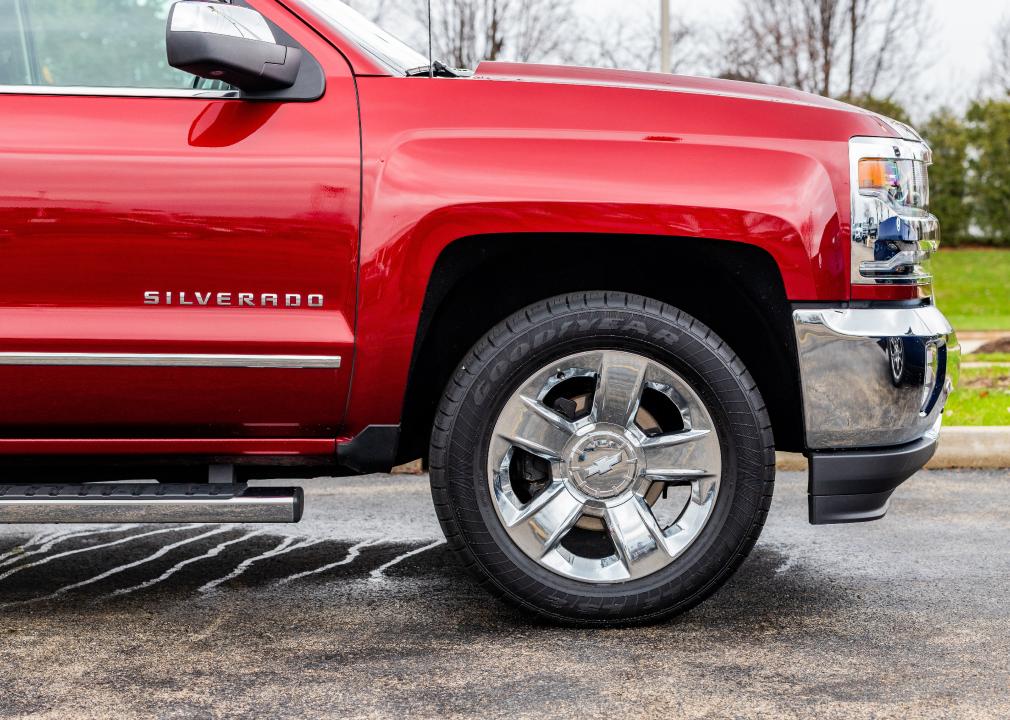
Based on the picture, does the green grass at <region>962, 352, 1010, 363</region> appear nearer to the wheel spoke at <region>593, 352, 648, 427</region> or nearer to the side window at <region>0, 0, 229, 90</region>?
the wheel spoke at <region>593, 352, 648, 427</region>

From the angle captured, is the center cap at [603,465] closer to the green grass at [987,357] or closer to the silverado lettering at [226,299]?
the silverado lettering at [226,299]

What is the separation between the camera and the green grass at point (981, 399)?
6.59m

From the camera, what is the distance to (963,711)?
2695 mm

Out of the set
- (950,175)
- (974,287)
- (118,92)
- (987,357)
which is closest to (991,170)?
(950,175)

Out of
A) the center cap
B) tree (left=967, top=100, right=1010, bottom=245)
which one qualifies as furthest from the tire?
tree (left=967, top=100, right=1010, bottom=245)

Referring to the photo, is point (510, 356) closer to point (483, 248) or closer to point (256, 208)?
point (483, 248)

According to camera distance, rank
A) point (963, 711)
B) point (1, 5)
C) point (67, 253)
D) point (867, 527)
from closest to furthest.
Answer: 1. point (963, 711)
2. point (67, 253)
3. point (1, 5)
4. point (867, 527)

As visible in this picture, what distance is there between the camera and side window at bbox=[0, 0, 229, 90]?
3428 millimetres

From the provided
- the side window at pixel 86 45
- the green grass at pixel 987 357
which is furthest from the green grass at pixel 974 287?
the side window at pixel 86 45

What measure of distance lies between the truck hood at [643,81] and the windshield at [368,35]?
0.74ft

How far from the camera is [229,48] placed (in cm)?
303

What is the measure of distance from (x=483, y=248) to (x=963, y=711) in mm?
1602

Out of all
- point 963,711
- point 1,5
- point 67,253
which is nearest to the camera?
point 963,711

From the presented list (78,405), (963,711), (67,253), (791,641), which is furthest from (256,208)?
(963,711)
